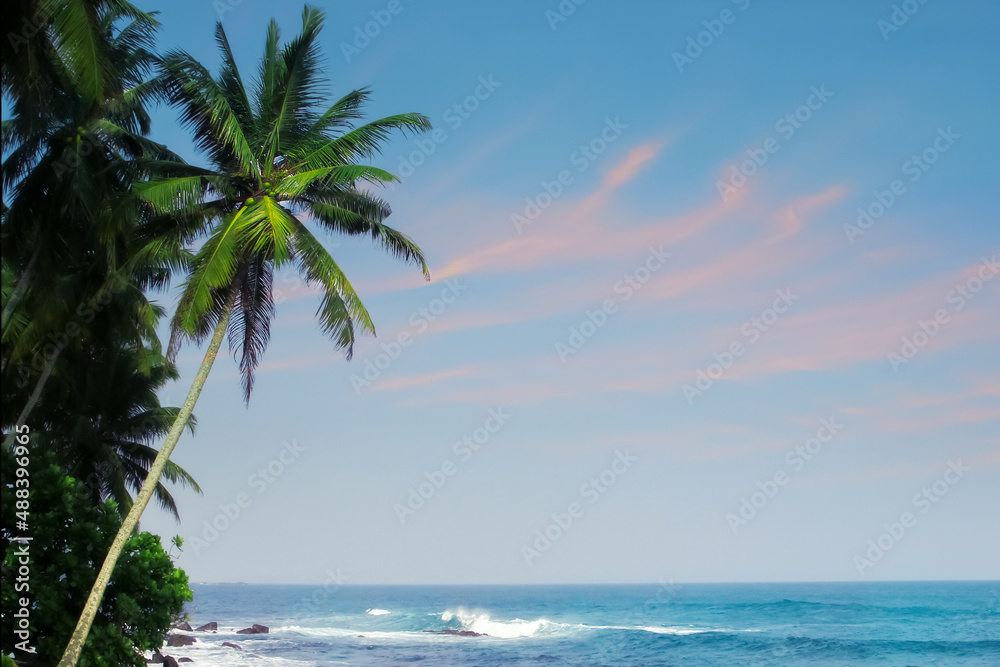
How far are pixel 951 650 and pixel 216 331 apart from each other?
4238cm

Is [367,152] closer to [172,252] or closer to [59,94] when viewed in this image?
[172,252]

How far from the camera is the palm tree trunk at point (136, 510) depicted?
485 inches

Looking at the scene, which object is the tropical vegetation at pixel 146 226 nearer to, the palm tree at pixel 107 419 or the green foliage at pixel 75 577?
the green foliage at pixel 75 577

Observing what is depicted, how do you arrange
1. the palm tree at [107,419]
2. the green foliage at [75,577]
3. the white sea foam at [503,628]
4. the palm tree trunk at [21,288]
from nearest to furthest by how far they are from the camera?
the green foliage at [75,577]
the palm tree trunk at [21,288]
the palm tree at [107,419]
the white sea foam at [503,628]

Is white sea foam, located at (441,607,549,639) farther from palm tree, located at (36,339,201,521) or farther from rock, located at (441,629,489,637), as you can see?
palm tree, located at (36,339,201,521)

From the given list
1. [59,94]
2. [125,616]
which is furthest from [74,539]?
[59,94]

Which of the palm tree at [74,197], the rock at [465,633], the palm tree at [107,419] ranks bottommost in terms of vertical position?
the rock at [465,633]

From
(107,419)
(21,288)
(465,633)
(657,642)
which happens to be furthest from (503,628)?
(21,288)

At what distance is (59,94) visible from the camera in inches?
565

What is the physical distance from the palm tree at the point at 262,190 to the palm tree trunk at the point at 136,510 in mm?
37

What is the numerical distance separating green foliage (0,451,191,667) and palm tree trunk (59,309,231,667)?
1.25m

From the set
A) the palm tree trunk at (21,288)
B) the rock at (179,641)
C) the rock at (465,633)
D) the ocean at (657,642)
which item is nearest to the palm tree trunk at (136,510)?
the palm tree trunk at (21,288)

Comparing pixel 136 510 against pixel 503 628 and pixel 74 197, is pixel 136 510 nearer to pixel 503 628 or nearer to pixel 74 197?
pixel 74 197

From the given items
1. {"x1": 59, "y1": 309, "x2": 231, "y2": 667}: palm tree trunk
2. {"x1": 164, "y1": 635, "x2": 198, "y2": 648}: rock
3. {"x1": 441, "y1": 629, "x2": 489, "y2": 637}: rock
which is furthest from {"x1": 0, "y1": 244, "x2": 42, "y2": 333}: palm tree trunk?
{"x1": 441, "y1": 629, "x2": 489, "y2": 637}: rock
